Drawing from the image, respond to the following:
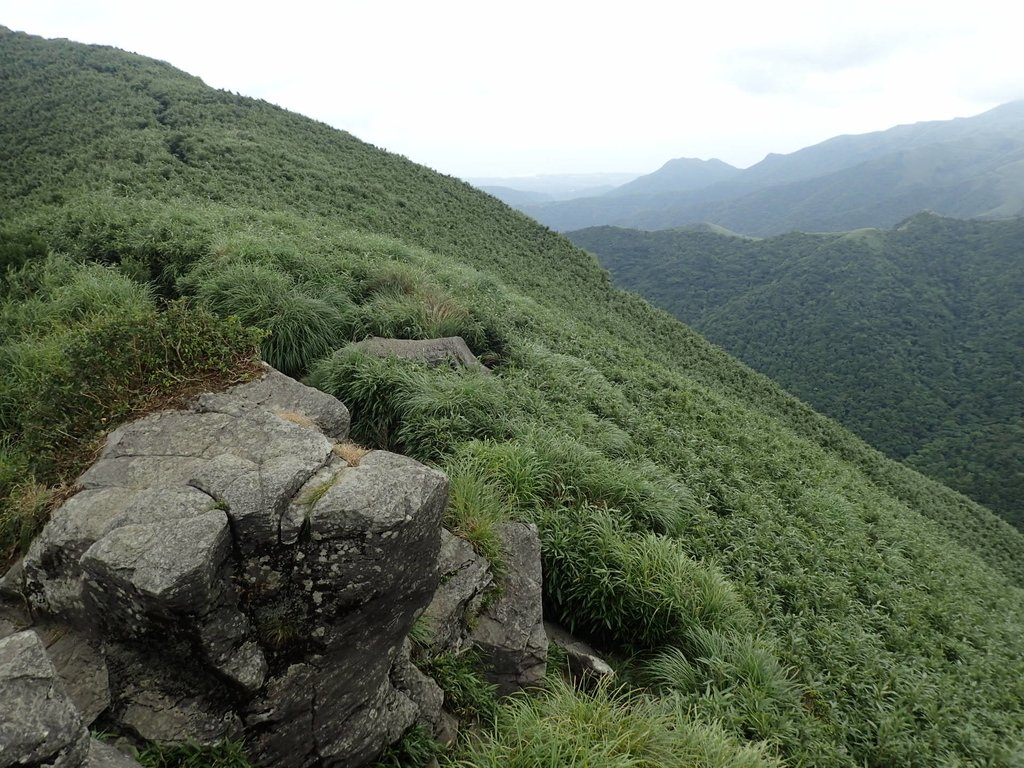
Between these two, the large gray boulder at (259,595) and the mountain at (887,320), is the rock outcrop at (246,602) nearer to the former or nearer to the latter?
the large gray boulder at (259,595)

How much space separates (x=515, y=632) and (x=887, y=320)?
9970cm

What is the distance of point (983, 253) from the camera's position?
101 m

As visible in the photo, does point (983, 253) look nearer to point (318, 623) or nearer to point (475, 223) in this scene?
point (475, 223)

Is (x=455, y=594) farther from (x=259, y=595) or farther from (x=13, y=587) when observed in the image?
(x=13, y=587)

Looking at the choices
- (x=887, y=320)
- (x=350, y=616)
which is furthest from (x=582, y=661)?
(x=887, y=320)

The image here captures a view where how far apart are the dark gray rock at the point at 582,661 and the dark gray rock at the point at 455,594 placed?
3.17ft

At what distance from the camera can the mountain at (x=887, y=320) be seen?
5656 centimetres

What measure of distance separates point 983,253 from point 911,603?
408 ft

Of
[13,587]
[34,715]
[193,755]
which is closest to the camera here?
[34,715]

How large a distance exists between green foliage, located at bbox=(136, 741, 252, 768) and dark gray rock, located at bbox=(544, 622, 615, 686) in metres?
2.66

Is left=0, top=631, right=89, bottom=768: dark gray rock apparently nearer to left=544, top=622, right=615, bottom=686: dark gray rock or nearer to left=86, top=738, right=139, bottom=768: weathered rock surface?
left=86, top=738, right=139, bottom=768: weathered rock surface

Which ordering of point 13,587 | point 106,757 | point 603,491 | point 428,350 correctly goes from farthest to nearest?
point 428,350, point 603,491, point 13,587, point 106,757

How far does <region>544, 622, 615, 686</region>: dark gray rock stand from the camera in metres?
4.75

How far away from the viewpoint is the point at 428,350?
28.4ft
